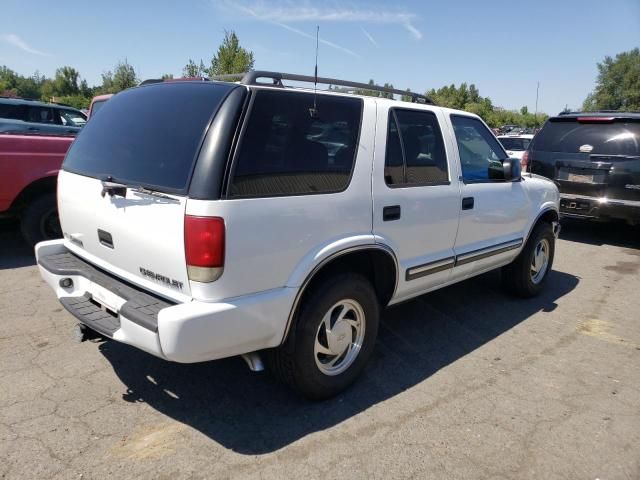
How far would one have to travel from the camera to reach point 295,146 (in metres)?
2.66

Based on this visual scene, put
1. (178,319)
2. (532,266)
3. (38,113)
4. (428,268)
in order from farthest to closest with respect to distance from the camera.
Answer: (38,113) < (532,266) < (428,268) < (178,319)

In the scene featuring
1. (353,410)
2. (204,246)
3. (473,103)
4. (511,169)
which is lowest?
(353,410)

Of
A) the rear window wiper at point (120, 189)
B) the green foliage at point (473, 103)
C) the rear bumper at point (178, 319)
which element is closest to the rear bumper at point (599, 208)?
the rear bumper at point (178, 319)

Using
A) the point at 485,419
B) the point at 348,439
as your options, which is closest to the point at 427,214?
the point at 485,419

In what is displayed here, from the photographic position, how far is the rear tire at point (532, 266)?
483cm

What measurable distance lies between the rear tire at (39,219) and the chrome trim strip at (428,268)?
4.29 meters

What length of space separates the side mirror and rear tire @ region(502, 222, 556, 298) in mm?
898

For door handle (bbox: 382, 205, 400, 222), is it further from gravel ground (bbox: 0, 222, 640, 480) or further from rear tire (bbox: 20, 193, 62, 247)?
rear tire (bbox: 20, 193, 62, 247)

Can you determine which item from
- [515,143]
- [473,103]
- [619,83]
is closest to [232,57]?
[515,143]

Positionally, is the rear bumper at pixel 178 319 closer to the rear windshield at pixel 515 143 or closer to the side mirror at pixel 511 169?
the side mirror at pixel 511 169

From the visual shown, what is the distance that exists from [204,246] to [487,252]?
273cm

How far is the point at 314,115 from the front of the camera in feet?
9.10

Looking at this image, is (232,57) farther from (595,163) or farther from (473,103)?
(473,103)

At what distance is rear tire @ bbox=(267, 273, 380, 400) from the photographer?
275 cm
